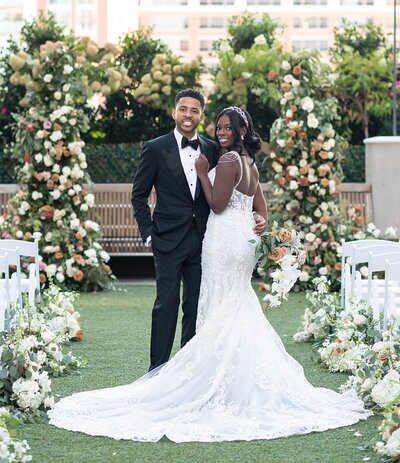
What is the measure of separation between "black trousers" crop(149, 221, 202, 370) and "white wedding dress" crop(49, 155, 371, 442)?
0.36 feet

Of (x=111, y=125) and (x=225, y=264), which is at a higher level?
(x=111, y=125)

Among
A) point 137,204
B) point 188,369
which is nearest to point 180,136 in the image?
point 137,204

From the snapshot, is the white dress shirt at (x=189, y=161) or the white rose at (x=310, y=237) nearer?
the white dress shirt at (x=189, y=161)

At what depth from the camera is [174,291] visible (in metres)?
6.58

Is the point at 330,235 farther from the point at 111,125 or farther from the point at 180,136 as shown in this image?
the point at 180,136

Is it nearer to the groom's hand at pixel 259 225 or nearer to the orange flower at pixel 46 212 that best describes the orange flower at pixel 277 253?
the groom's hand at pixel 259 225

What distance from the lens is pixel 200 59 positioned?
1537 centimetres

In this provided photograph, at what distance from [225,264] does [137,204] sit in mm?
698

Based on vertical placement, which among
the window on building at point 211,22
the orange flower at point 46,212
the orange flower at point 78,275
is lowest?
the orange flower at point 78,275

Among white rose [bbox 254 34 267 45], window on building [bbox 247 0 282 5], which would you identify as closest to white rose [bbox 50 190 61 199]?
white rose [bbox 254 34 267 45]

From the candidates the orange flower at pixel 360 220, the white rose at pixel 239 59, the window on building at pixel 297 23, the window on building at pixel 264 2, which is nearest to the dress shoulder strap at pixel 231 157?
the orange flower at pixel 360 220

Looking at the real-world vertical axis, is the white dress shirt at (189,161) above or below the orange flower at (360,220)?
above

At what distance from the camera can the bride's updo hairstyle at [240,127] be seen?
246 inches

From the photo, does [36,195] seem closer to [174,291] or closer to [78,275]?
[78,275]
